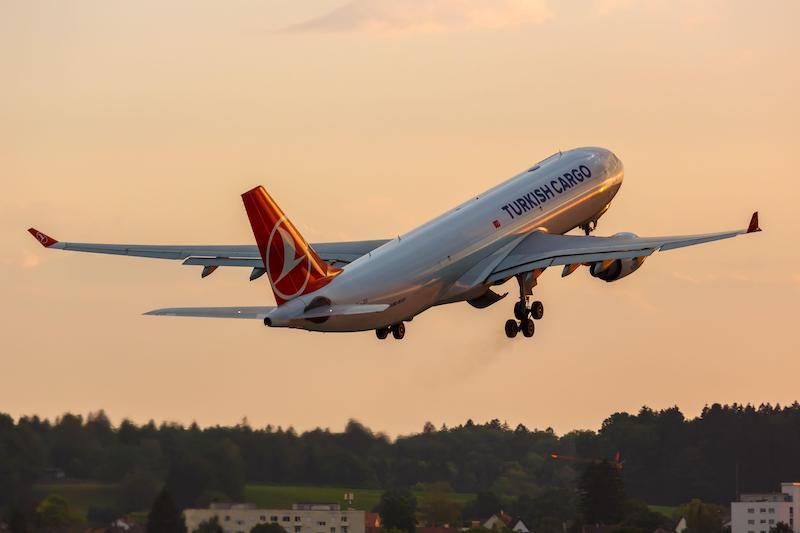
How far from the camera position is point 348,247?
10862 centimetres

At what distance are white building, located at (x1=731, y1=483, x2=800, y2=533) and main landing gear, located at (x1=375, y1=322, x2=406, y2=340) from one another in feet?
79.9

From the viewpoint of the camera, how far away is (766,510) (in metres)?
123

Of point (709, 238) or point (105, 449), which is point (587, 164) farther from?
point (105, 449)

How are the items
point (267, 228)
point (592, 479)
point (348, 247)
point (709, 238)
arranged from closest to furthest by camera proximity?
point (267, 228) < point (709, 238) < point (348, 247) < point (592, 479)

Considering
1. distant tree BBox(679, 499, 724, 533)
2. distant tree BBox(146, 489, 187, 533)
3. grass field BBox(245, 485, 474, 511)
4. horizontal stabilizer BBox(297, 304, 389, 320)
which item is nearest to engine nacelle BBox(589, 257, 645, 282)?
grass field BBox(245, 485, 474, 511)

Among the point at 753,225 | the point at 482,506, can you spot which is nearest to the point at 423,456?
the point at 482,506

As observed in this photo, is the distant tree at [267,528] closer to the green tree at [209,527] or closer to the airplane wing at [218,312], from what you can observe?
the green tree at [209,527]

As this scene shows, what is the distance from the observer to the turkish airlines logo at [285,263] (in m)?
92.7

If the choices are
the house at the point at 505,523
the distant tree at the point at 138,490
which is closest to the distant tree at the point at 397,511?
the house at the point at 505,523

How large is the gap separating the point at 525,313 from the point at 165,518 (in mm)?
17161

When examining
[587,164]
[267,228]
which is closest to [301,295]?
[267,228]

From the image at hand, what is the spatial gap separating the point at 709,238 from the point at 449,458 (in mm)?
21242

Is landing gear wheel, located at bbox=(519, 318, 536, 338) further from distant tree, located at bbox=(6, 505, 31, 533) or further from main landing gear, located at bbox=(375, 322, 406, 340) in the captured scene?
distant tree, located at bbox=(6, 505, 31, 533)

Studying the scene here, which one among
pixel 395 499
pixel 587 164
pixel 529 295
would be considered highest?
pixel 587 164
